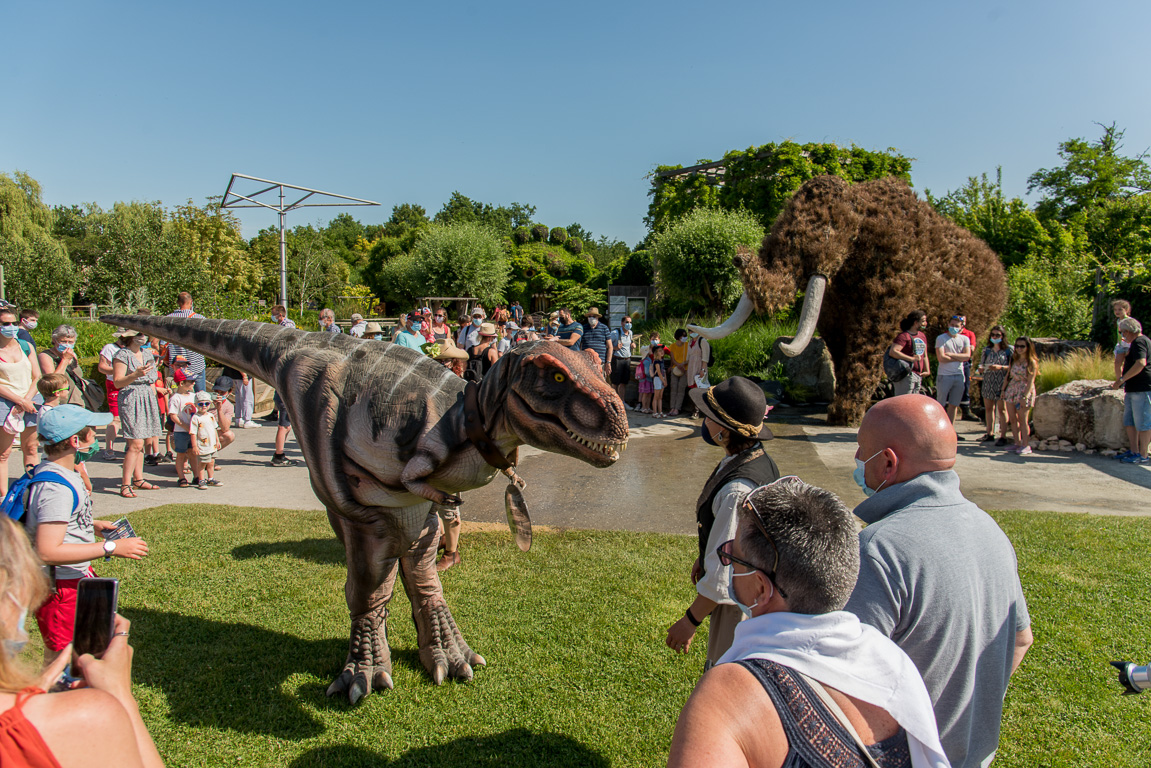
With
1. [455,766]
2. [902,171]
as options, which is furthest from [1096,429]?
[902,171]

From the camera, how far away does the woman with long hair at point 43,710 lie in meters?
1.22

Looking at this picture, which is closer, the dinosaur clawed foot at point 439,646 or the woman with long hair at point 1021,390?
the dinosaur clawed foot at point 439,646

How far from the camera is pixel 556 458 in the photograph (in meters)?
8.77

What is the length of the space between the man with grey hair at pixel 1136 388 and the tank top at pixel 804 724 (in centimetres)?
880

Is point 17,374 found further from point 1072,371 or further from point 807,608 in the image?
point 1072,371

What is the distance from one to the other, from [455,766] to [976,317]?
33.4 feet

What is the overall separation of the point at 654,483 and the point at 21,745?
6.47 meters

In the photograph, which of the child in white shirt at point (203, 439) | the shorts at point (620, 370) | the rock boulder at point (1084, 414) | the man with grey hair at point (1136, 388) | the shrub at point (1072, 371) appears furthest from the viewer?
the shorts at point (620, 370)

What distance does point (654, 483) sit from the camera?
7406 mm

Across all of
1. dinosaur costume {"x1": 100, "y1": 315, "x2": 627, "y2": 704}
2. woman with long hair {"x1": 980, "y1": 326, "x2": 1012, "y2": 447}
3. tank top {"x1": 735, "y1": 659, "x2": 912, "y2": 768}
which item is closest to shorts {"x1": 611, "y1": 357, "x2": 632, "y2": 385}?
woman with long hair {"x1": 980, "y1": 326, "x2": 1012, "y2": 447}

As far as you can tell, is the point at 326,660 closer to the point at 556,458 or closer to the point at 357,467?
Answer: the point at 357,467

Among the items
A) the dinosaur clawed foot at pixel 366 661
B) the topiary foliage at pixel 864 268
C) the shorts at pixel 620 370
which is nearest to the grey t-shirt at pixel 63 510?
the dinosaur clawed foot at pixel 366 661

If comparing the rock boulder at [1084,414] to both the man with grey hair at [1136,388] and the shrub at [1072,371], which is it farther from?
the shrub at [1072,371]

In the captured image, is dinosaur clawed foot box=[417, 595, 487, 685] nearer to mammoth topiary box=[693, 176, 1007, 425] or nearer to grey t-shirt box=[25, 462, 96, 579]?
grey t-shirt box=[25, 462, 96, 579]
